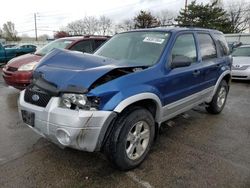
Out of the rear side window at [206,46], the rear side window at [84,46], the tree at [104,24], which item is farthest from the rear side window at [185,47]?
the tree at [104,24]

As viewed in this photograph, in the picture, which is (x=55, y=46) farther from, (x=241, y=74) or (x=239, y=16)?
(x=239, y=16)

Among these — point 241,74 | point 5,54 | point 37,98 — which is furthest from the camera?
point 5,54

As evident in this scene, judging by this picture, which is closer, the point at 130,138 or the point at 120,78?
the point at 120,78

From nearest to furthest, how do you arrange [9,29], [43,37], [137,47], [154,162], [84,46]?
[154,162] < [137,47] < [84,46] < [9,29] < [43,37]

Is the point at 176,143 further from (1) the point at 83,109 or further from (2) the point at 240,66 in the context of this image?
(2) the point at 240,66

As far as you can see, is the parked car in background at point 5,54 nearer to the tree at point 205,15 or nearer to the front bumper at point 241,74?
the front bumper at point 241,74

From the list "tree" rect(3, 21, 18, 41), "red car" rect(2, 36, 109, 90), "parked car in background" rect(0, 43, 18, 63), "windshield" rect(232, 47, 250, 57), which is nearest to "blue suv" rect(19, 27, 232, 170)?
"red car" rect(2, 36, 109, 90)

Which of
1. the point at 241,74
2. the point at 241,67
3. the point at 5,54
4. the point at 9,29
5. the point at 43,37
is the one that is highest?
the point at 9,29

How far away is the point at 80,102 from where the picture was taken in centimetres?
253

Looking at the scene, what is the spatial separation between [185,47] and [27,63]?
4143mm

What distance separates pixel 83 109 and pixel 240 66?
854 centimetres

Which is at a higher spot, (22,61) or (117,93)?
(117,93)

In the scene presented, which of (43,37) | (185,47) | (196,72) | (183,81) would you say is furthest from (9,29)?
(183,81)

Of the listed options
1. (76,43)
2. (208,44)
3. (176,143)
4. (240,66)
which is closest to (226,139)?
(176,143)
